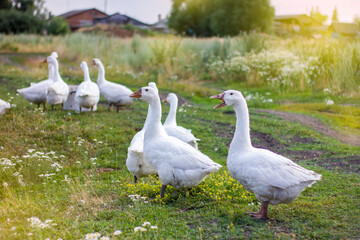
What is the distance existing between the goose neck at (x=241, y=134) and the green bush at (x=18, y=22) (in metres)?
41.4

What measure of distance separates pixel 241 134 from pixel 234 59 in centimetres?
1556

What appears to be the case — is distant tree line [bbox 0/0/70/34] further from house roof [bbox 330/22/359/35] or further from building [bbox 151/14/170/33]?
house roof [bbox 330/22/359/35]

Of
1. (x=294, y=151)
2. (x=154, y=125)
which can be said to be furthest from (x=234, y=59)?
(x=154, y=125)

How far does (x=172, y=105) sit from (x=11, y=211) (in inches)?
154

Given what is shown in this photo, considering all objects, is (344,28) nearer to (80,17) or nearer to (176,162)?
(176,162)

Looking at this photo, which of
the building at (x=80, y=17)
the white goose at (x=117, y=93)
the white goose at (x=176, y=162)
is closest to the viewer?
the white goose at (x=176, y=162)

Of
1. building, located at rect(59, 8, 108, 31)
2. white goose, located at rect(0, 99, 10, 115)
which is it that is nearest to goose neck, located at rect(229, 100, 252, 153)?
white goose, located at rect(0, 99, 10, 115)

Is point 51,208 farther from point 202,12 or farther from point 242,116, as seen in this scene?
point 202,12

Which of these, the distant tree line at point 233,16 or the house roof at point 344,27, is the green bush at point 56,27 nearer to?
the distant tree line at point 233,16

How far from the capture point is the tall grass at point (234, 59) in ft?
51.3

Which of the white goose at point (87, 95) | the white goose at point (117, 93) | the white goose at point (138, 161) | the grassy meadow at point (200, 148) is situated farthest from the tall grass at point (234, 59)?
the white goose at point (138, 161)

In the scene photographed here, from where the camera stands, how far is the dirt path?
376 inches

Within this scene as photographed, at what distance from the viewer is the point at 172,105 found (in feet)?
25.6

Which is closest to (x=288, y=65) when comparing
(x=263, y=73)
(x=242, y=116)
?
(x=263, y=73)
